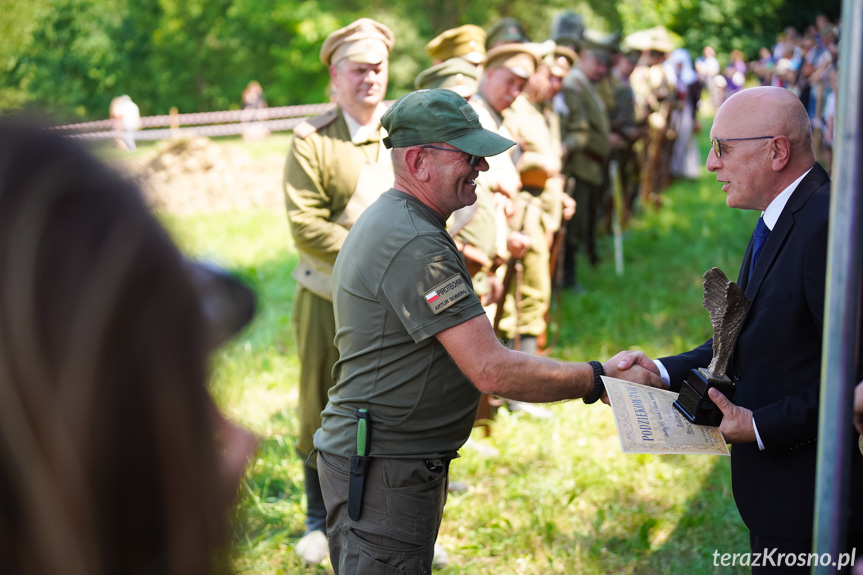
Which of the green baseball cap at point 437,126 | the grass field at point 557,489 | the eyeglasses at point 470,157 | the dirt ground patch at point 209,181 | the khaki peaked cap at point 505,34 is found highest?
the khaki peaked cap at point 505,34

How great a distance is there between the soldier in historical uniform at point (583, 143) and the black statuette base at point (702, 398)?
616 cm

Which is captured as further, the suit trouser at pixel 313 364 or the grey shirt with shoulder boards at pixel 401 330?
the suit trouser at pixel 313 364

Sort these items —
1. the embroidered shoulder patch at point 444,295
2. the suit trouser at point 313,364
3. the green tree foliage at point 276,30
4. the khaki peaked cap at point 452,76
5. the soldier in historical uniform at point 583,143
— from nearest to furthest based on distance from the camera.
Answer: the embroidered shoulder patch at point 444,295, the suit trouser at point 313,364, the khaki peaked cap at point 452,76, the soldier in historical uniform at point 583,143, the green tree foliage at point 276,30

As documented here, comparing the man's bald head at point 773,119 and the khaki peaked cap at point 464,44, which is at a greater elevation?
the khaki peaked cap at point 464,44

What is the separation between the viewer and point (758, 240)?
254cm

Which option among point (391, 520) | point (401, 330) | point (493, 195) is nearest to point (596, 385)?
point (401, 330)

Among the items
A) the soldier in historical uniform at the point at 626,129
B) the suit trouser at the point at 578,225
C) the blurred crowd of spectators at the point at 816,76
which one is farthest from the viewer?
the blurred crowd of spectators at the point at 816,76

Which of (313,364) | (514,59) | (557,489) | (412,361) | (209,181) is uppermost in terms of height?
(514,59)

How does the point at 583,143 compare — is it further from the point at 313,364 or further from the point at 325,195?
the point at 313,364

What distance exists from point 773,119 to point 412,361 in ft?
4.41

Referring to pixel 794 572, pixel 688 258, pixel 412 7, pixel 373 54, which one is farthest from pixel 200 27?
pixel 794 572

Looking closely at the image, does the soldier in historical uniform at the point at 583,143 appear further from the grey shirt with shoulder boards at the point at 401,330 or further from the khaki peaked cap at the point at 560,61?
the grey shirt with shoulder boards at the point at 401,330

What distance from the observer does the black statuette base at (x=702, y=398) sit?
2.30 meters

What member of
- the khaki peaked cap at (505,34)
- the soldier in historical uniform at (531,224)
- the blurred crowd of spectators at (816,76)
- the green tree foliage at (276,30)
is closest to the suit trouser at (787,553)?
the soldier in historical uniform at (531,224)
